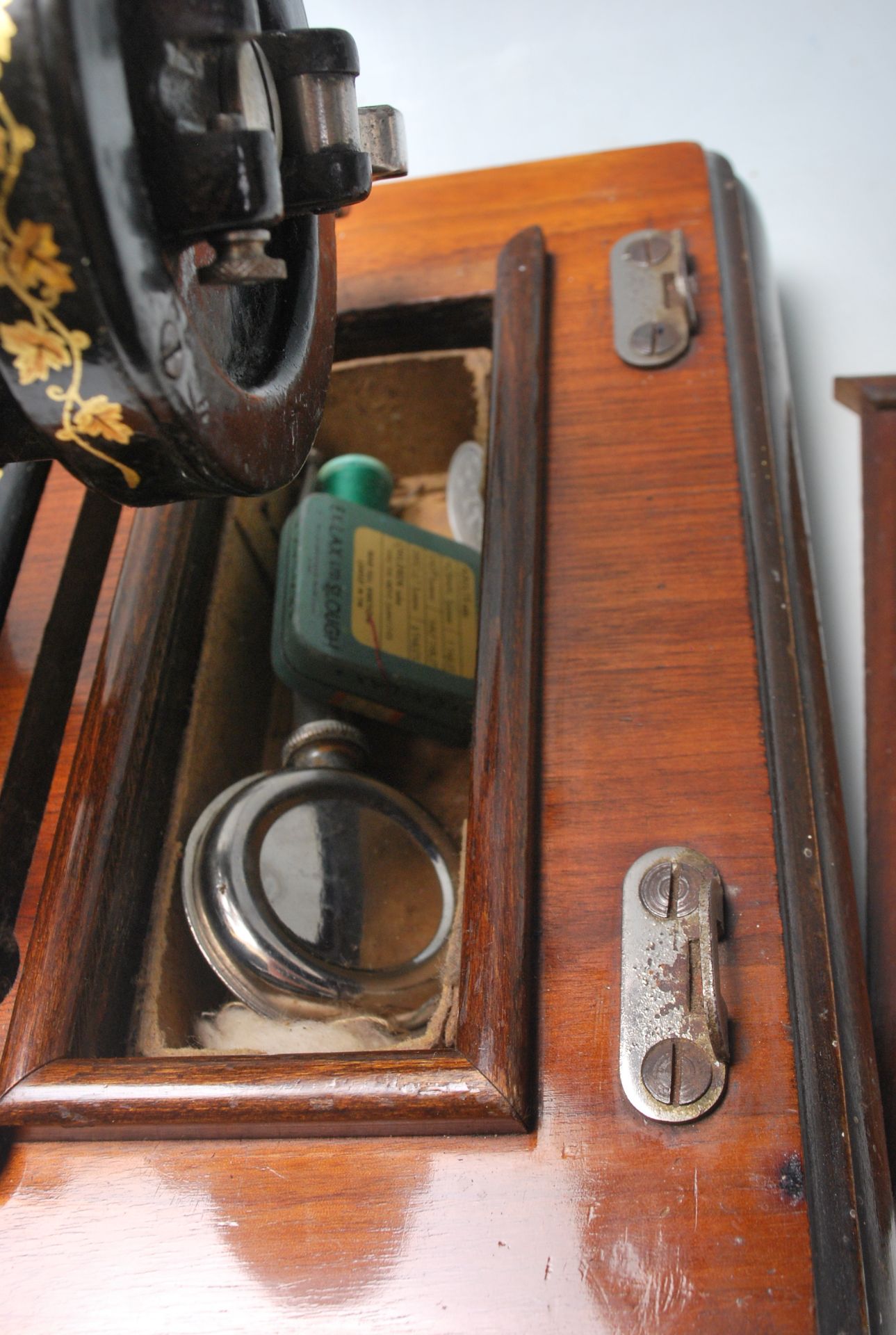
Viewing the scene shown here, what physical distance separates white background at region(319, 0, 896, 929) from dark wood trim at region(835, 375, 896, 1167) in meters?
0.03

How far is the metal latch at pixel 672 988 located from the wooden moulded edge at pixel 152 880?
0.05m

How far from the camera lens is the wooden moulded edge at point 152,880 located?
483 mm

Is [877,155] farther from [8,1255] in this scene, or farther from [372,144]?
[8,1255]

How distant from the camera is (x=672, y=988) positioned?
49 cm

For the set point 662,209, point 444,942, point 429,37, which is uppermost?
point 429,37

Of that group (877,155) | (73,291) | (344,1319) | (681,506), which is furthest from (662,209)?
(344,1319)

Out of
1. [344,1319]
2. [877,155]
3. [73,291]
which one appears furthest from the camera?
[877,155]

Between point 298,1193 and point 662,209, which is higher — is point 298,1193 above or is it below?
below

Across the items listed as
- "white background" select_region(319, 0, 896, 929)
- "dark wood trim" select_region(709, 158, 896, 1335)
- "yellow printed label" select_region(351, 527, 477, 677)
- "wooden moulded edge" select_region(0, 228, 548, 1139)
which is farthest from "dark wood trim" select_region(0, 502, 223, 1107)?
"white background" select_region(319, 0, 896, 929)

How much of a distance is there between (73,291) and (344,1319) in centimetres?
38

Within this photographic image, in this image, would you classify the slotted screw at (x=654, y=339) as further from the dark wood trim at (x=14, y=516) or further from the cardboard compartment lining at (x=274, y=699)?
the dark wood trim at (x=14, y=516)

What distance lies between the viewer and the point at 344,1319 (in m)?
0.45

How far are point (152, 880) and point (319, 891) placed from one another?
9 centimetres

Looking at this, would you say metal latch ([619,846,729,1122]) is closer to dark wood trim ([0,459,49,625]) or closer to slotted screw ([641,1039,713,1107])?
slotted screw ([641,1039,713,1107])
